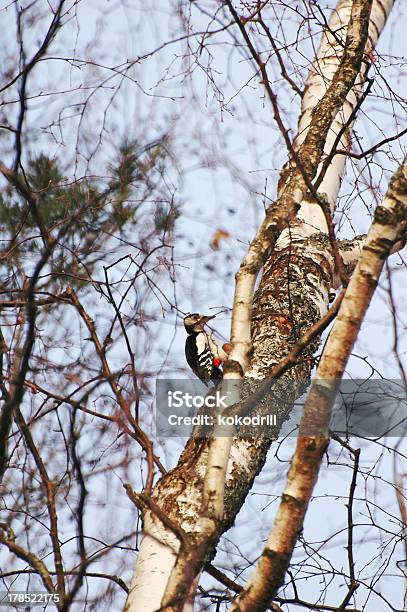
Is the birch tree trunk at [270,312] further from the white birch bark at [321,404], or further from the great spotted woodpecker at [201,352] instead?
the great spotted woodpecker at [201,352]

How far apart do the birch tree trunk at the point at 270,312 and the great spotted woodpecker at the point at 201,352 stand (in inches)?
29.6

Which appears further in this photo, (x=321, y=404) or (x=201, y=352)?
(x=201, y=352)

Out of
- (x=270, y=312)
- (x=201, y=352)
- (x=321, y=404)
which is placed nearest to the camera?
(x=321, y=404)

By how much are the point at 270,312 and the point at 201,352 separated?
1197 millimetres

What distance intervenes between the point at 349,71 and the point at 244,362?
1515 mm

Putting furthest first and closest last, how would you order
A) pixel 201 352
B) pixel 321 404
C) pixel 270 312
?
pixel 201 352 → pixel 270 312 → pixel 321 404

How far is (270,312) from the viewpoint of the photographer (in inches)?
137

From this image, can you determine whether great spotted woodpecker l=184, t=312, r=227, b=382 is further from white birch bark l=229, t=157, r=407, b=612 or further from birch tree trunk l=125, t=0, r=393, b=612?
white birch bark l=229, t=157, r=407, b=612

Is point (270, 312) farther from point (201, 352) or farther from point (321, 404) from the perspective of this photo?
point (321, 404)

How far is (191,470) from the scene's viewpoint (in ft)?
9.46

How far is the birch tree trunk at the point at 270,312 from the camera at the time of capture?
222cm

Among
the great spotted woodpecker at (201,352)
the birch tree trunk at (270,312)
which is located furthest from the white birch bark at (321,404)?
the great spotted woodpecker at (201,352)

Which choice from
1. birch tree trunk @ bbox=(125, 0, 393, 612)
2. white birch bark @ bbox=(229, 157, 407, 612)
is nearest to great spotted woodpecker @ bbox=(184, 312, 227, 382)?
birch tree trunk @ bbox=(125, 0, 393, 612)

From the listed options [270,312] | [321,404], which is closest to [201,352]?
[270,312]
